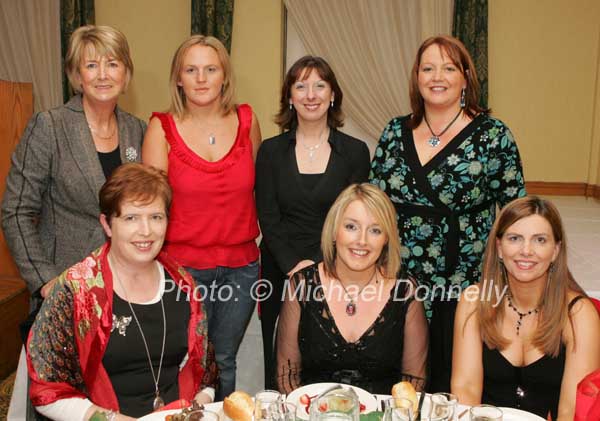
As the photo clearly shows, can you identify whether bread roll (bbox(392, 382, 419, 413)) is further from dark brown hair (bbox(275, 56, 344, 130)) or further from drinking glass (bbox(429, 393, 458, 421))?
dark brown hair (bbox(275, 56, 344, 130))

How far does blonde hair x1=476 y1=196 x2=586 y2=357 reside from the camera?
1.95 m

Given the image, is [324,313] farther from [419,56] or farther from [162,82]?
[162,82]

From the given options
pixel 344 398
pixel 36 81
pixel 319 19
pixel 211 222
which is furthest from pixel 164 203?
pixel 36 81

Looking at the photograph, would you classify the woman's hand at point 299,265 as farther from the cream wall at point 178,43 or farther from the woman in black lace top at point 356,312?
the cream wall at point 178,43

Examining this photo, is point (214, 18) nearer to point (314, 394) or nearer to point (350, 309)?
point (350, 309)

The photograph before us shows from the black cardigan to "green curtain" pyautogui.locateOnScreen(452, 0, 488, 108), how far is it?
4380 millimetres

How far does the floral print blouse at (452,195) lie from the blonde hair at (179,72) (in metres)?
0.69

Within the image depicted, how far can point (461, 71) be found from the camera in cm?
237

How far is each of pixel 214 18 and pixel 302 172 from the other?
4.60 meters

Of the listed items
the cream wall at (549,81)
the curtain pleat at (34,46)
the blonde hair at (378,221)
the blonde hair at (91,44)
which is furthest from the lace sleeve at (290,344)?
the curtain pleat at (34,46)

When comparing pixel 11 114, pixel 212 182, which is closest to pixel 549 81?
pixel 11 114

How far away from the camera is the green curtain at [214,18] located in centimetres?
658

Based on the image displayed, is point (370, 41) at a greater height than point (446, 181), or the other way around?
point (370, 41)

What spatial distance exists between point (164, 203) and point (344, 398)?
0.87 metres
